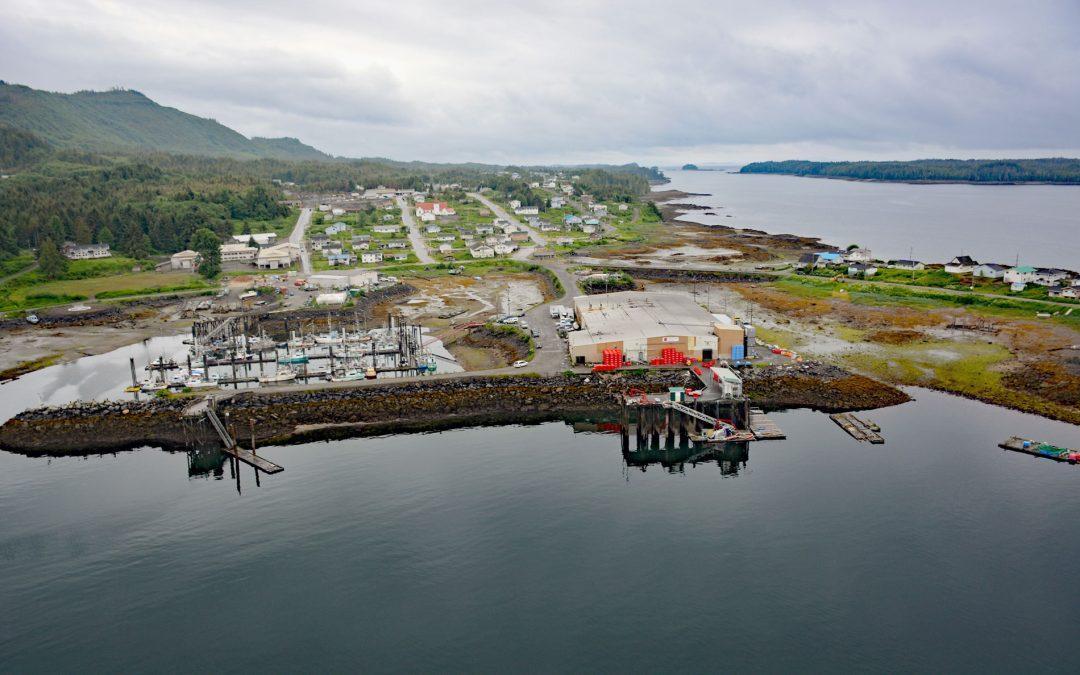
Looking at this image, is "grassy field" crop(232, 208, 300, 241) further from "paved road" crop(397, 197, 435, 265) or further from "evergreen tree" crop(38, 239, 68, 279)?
"evergreen tree" crop(38, 239, 68, 279)

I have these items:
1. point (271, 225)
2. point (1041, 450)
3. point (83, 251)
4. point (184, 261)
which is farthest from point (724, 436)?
point (271, 225)

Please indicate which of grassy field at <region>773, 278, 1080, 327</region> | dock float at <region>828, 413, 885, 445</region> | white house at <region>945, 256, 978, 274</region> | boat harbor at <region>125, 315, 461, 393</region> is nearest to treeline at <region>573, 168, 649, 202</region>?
white house at <region>945, 256, 978, 274</region>

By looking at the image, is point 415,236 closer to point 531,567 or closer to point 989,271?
point 989,271

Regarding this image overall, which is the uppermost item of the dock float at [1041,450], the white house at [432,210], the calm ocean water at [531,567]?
the white house at [432,210]

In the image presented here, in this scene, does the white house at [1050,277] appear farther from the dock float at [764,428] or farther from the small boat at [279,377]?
the small boat at [279,377]

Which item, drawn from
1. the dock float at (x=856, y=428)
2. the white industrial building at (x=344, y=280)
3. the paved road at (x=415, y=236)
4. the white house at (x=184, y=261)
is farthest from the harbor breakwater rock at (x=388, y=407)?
the white house at (x=184, y=261)

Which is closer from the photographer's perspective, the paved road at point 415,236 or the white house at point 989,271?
the white house at point 989,271
